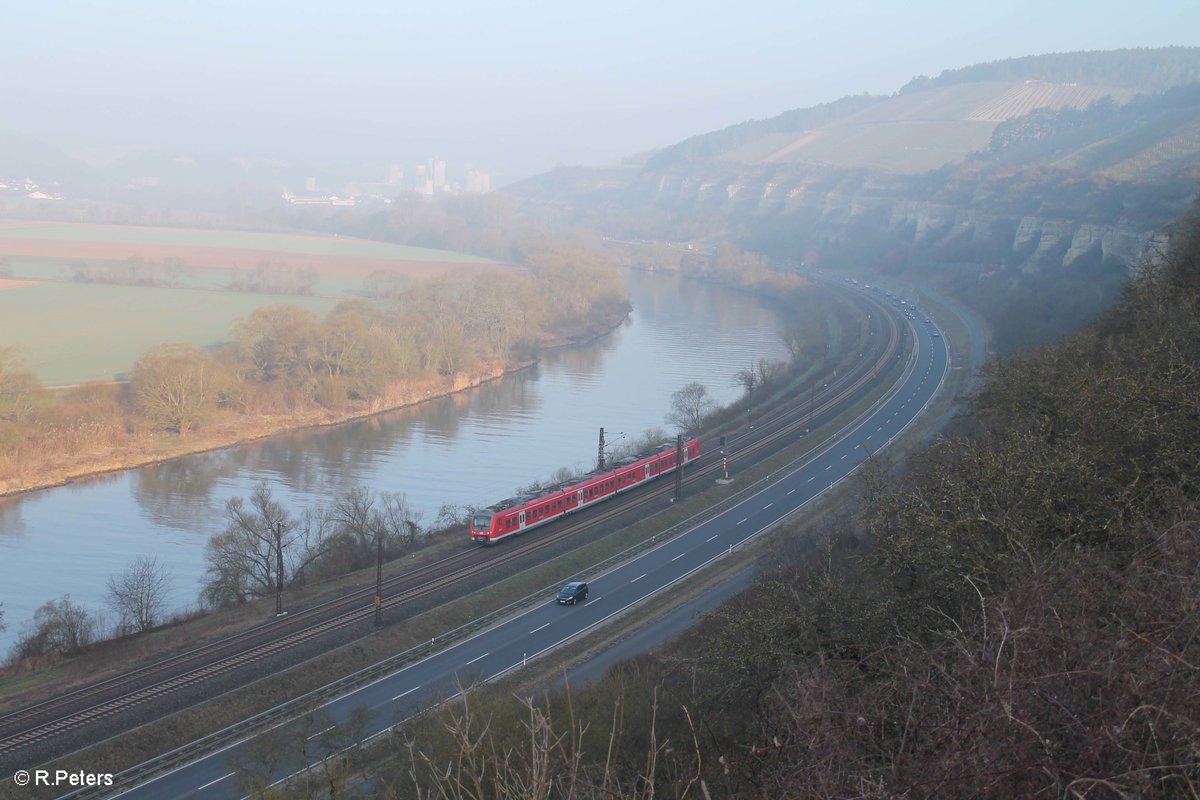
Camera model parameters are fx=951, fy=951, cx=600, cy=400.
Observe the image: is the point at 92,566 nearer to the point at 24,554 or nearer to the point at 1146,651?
the point at 24,554

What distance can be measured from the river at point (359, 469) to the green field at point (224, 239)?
17735 millimetres

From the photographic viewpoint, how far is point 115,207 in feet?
167

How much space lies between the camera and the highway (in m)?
6.47

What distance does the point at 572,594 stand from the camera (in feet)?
31.9

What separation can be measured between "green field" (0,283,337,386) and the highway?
1394cm

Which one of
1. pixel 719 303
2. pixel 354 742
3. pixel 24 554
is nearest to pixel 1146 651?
pixel 354 742

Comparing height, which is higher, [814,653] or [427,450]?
[814,653]

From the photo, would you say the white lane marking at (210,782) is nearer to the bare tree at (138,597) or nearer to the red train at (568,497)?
the bare tree at (138,597)

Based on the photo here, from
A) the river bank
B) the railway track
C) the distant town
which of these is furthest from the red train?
the distant town

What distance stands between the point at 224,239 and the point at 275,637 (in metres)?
36.9

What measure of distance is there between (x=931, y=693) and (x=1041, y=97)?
74195mm

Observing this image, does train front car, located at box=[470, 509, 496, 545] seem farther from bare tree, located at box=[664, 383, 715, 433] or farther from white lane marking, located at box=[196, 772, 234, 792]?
bare tree, located at box=[664, 383, 715, 433]

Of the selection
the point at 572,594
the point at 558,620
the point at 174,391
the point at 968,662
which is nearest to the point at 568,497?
the point at 572,594

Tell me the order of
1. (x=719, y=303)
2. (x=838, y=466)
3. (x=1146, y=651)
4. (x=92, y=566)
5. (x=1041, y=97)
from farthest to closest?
1. (x=1041, y=97)
2. (x=719, y=303)
3. (x=838, y=466)
4. (x=92, y=566)
5. (x=1146, y=651)
